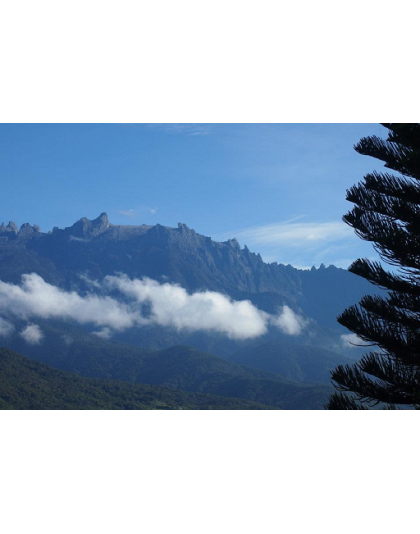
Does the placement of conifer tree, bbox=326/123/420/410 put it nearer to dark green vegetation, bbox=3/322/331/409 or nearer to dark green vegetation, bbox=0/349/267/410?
dark green vegetation, bbox=0/349/267/410

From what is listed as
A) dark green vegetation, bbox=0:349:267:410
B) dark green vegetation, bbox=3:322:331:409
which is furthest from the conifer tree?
dark green vegetation, bbox=3:322:331:409

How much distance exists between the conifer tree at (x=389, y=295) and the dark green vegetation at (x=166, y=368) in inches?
4337

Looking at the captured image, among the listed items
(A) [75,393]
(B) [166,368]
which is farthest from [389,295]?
(B) [166,368]

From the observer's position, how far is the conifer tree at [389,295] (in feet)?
12.9

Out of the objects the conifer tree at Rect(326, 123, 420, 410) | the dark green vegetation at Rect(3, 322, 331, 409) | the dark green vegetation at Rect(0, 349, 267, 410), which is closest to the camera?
the conifer tree at Rect(326, 123, 420, 410)

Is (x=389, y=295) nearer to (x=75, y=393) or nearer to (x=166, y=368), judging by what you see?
(x=75, y=393)

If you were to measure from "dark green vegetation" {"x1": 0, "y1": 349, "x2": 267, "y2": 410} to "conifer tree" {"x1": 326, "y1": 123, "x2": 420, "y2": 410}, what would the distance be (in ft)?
202

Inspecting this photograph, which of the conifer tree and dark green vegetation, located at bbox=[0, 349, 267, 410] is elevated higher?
the conifer tree

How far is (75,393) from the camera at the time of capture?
7694cm

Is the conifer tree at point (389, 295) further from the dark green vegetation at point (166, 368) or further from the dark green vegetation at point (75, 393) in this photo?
the dark green vegetation at point (166, 368)

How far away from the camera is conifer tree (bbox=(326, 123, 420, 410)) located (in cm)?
394

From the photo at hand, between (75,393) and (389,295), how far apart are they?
79.9 meters

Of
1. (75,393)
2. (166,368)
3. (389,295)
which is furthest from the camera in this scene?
(166,368)

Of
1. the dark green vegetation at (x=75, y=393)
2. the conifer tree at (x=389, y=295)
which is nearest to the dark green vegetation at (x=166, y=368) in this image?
the dark green vegetation at (x=75, y=393)
